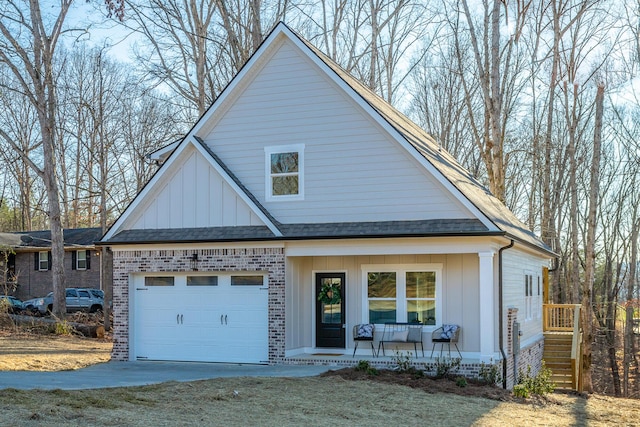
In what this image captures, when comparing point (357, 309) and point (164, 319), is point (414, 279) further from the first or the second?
point (164, 319)

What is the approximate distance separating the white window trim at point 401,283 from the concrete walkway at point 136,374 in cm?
225

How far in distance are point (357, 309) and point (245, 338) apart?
9.19 ft

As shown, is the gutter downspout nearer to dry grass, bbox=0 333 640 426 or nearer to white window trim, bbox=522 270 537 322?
dry grass, bbox=0 333 640 426

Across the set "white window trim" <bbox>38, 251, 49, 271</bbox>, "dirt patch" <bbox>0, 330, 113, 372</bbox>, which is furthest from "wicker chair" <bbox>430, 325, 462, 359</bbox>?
"white window trim" <bbox>38, 251, 49, 271</bbox>

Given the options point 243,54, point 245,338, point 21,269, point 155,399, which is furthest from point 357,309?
point 21,269

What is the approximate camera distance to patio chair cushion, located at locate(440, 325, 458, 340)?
59.0 ft

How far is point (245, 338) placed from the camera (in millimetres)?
19219

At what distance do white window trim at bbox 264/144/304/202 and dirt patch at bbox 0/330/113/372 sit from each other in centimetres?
624

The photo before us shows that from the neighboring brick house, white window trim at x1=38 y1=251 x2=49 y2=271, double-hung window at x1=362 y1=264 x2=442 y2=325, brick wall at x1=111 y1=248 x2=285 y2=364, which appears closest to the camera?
brick wall at x1=111 y1=248 x2=285 y2=364

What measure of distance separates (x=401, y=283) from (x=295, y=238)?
2843 mm

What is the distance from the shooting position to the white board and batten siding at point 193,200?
19281 mm

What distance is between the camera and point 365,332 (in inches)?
732

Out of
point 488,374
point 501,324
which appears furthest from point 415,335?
point 488,374

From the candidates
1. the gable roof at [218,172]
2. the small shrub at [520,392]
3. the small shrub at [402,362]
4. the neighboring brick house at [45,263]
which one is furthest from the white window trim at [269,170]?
the neighboring brick house at [45,263]
